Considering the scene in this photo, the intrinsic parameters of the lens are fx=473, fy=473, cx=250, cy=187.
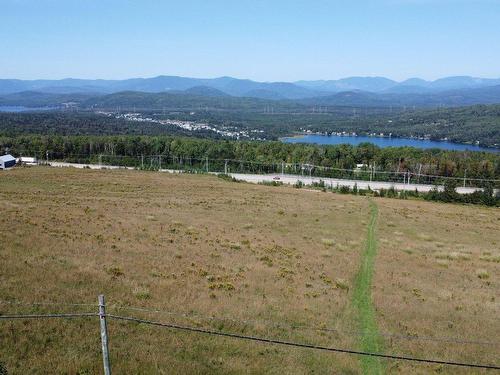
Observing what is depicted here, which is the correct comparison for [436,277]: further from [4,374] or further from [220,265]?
[4,374]

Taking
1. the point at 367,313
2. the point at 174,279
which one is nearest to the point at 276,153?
the point at 174,279

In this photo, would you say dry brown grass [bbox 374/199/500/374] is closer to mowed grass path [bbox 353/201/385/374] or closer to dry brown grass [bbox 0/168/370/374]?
mowed grass path [bbox 353/201/385/374]

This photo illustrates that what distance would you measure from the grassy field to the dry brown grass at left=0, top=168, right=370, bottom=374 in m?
0.07

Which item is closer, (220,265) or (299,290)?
(299,290)

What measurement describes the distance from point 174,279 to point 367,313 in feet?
26.7

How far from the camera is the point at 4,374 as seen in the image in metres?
10.7

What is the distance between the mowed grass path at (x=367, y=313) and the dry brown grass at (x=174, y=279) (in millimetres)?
495

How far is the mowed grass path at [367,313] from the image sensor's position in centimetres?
1421

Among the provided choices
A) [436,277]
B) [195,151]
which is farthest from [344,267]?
[195,151]

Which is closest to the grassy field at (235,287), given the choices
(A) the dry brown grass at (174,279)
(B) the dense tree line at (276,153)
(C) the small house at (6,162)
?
(A) the dry brown grass at (174,279)

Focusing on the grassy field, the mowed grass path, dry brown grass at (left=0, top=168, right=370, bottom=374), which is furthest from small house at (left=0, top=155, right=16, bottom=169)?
the mowed grass path

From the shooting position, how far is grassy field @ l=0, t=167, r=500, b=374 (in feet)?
44.1

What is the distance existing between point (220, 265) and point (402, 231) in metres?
22.5

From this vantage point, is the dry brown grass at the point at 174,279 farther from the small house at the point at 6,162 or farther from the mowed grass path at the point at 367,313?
the small house at the point at 6,162
